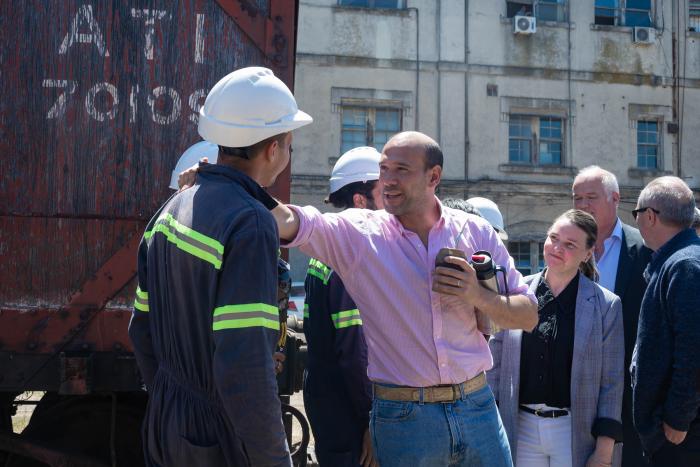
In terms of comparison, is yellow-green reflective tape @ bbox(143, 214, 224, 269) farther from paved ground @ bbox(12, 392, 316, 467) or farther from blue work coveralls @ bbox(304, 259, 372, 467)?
paved ground @ bbox(12, 392, 316, 467)

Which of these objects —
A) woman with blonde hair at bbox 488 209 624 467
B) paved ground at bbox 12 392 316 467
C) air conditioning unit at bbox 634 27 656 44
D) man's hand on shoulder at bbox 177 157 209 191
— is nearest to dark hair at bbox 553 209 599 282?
woman with blonde hair at bbox 488 209 624 467

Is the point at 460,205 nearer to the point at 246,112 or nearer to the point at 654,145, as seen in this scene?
the point at 246,112

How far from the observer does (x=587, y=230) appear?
12.7ft

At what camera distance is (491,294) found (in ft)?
9.38

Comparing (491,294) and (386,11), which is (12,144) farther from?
(386,11)

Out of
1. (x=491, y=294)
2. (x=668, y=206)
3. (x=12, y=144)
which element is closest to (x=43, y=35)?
(x=12, y=144)

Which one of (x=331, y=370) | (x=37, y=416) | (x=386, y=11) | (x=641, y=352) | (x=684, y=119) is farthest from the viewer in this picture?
(x=684, y=119)

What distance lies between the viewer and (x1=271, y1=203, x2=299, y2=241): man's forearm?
266 cm

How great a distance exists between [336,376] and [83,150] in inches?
64.5

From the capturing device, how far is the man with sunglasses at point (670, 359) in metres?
3.53

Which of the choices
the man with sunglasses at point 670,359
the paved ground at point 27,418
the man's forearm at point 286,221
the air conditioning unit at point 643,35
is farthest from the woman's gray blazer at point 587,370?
the air conditioning unit at point 643,35

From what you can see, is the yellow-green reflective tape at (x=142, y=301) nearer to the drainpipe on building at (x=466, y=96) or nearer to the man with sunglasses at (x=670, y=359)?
the man with sunglasses at (x=670, y=359)

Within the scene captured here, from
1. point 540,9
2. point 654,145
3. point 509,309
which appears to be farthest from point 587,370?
point 654,145

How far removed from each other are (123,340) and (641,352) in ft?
8.12
